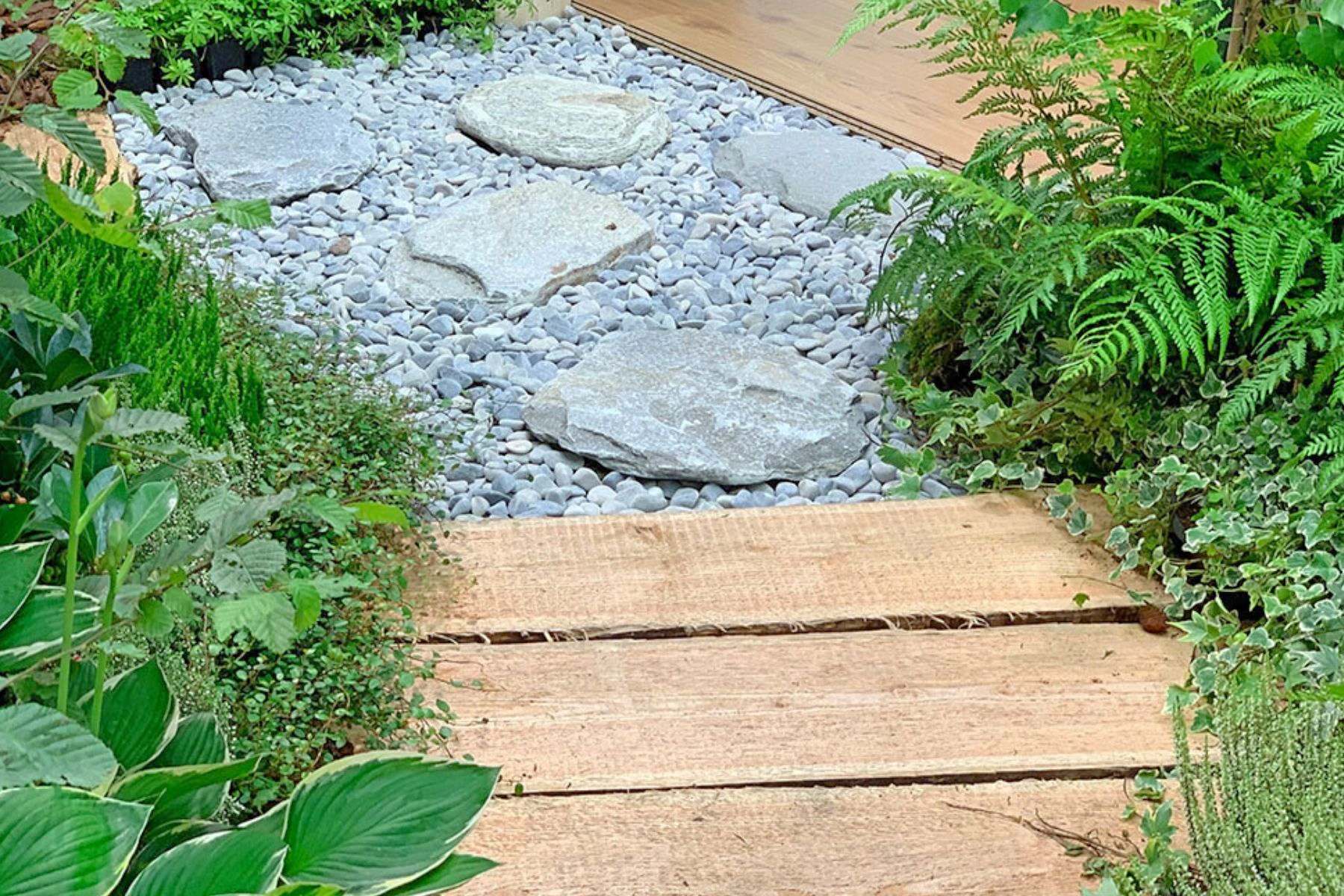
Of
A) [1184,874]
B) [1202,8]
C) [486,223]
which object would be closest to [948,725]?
[1184,874]

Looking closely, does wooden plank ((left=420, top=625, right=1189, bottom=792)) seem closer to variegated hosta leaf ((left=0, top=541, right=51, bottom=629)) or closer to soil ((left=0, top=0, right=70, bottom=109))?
variegated hosta leaf ((left=0, top=541, right=51, bottom=629))

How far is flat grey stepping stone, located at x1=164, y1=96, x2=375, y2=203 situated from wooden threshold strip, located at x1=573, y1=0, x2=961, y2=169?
1.23 meters

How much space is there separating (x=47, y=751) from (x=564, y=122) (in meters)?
3.38

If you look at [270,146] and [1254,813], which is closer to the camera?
[1254,813]

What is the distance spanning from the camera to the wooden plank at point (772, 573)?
7.37 feet

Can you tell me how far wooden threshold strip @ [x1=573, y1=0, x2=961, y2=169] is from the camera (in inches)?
167

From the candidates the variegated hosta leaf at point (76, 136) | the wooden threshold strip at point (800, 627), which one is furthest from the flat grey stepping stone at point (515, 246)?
the variegated hosta leaf at point (76, 136)

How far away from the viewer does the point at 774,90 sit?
4.70 metres

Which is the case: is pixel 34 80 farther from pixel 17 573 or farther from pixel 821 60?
pixel 17 573

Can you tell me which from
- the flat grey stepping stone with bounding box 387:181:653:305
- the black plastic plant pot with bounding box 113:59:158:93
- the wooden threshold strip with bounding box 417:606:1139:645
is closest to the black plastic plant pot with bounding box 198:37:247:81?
the black plastic plant pot with bounding box 113:59:158:93

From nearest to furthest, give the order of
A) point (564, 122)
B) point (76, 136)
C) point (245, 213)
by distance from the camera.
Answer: point (76, 136) < point (245, 213) < point (564, 122)

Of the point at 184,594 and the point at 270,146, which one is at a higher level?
the point at 184,594

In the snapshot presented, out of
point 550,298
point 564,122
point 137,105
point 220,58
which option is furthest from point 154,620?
point 220,58

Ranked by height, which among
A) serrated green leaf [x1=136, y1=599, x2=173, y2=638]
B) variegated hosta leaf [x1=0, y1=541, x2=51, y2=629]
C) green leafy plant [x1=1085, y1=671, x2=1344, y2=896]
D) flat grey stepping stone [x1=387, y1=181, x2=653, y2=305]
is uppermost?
serrated green leaf [x1=136, y1=599, x2=173, y2=638]
